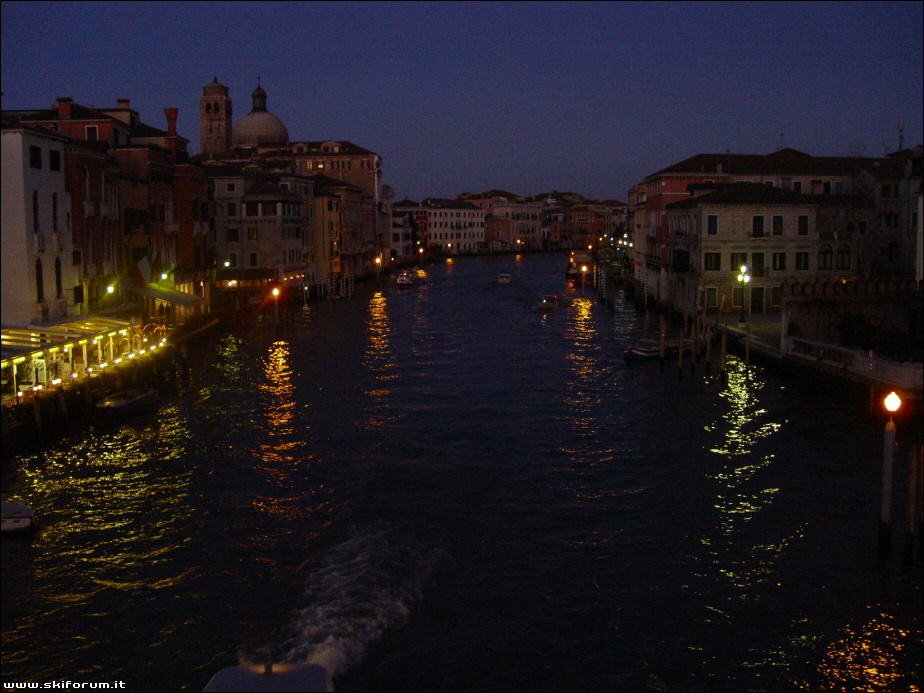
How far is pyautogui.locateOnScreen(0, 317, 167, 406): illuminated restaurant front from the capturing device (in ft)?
58.2

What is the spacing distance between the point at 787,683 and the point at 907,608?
215cm

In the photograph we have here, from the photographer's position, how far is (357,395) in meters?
23.2

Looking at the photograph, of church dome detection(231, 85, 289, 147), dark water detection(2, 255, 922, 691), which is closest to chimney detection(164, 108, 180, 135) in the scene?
dark water detection(2, 255, 922, 691)

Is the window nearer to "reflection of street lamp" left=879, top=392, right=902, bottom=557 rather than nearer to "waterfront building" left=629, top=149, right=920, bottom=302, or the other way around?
"waterfront building" left=629, top=149, right=920, bottom=302

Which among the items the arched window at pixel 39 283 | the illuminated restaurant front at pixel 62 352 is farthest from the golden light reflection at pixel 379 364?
the arched window at pixel 39 283

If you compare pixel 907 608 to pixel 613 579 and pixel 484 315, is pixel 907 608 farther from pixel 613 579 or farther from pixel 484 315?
pixel 484 315

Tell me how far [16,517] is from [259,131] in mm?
64327

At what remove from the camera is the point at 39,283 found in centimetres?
2147

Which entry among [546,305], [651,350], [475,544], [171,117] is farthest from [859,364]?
[171,117]

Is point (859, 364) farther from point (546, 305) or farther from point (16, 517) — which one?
point (546, 305)

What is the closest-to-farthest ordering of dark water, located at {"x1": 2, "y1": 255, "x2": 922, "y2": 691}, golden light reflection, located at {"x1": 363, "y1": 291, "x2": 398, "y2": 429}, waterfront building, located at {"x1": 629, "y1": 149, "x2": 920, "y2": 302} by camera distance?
1. dark water, located at {"x1": 2, "y1": 255, "x2": 922, "y2": 691}
2. golden light reflection, located at {"x1": 363, "y1": 291, "x2": 398, "y2": 429}
3. waterfront building, located at {"x1": 629, "y1": 149, "x2": 920, "y2": 302}

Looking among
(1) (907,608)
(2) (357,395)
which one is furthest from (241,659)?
(2) (357,395)

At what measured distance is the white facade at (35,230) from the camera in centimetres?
2006

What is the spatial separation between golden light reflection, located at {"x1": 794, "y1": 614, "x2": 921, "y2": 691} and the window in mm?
25133
